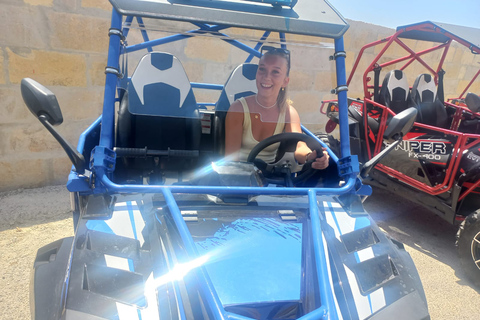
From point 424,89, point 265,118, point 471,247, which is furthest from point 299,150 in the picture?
point 424,89

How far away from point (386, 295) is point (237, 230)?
1.92 feet

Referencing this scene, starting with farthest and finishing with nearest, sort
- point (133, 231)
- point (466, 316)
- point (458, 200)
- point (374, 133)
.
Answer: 1. point (374, 133)
2. point (458, 200)
3. point (466, 316)
4. point (133, 231)

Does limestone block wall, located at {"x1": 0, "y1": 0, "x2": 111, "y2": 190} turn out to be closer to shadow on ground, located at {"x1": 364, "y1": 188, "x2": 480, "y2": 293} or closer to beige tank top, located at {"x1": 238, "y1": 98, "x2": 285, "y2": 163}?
beige tank top, located at {"x1": 238, "y1": 98, "x2": 285, "y2": 163}

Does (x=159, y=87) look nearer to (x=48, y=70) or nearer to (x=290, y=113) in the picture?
(x=290, y=113)

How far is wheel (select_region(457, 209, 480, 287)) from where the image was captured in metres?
2.46

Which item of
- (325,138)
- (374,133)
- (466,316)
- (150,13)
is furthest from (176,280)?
(374,133)

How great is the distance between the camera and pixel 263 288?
1121 mm

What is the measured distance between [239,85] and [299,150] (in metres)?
0.57

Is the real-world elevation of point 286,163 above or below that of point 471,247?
above

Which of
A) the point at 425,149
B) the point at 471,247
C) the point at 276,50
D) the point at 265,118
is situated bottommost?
the point at 471,247

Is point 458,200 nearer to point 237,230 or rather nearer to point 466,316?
point 466,316

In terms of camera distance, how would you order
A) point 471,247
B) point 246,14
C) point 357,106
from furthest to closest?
point 357,106, point 471,247, point 246,14

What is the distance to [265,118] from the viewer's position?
6.22ft

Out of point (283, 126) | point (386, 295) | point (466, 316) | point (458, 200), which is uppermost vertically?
point (283, 126)
